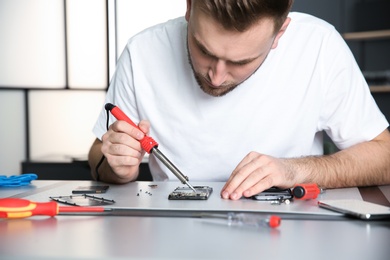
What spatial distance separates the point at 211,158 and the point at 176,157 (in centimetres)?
10

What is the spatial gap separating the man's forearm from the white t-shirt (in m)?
0.07

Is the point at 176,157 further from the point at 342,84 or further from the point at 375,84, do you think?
the point at 375,84

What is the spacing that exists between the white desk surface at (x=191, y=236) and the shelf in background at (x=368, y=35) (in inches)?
108

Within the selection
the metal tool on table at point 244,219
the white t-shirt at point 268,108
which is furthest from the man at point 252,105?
the metal tool on table at point 244,219

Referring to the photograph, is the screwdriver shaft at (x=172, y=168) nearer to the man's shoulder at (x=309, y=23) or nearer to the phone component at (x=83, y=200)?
the phone component at (x=83, y=200)

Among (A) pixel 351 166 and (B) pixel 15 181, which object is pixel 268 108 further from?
(B) pixel 15 181

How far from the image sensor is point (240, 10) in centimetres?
106

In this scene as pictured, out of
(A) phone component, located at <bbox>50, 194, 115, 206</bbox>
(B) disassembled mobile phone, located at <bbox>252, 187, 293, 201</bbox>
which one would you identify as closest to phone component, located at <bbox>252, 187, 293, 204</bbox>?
(B) disassembled mobile phone, located at <bbox>252, 187, 293, 201</bbox>

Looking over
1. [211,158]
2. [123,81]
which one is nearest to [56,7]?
[123,81]

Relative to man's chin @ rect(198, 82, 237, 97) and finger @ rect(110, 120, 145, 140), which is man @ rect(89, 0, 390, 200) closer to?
man's chin @ rect(198, 82, 237, 97)

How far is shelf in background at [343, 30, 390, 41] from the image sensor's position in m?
3.48

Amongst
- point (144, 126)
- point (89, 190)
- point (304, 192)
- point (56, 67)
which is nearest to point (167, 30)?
point (144, 126)

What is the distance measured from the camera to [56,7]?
3582mm

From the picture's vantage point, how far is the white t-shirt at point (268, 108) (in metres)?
1.47
